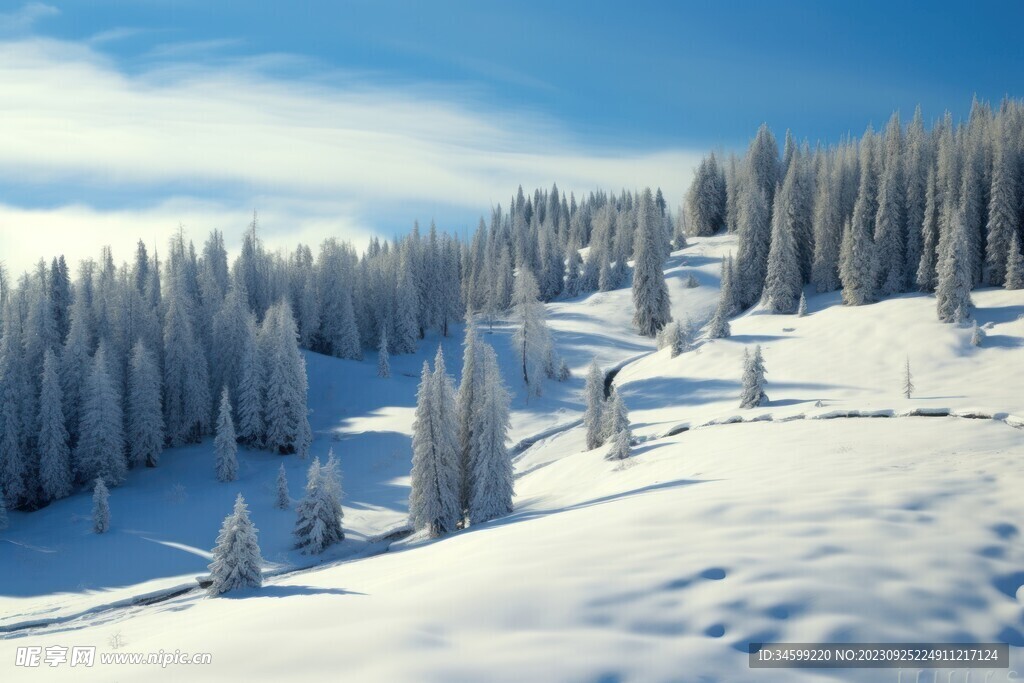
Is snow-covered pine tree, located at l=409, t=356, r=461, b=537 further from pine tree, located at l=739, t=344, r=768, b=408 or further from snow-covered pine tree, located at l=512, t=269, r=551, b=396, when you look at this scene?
snow-covered pine tree, located at l=512, t=269, r=551, b=396

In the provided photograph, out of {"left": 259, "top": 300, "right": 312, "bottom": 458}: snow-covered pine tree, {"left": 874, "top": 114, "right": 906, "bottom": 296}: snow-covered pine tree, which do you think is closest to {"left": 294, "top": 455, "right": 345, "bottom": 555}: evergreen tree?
{"left": 259, "top": 300, "right": 312, "bottom": 458}: snow-covered pine tree

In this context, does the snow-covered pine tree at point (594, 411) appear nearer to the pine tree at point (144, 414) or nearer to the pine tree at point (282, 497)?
the pine tree at point (282, 497)

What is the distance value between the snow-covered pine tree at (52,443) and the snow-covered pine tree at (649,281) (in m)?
56.3

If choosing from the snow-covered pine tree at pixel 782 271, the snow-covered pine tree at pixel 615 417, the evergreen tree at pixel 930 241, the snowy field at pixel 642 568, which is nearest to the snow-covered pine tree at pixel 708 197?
the snow-covered pine tree at pixel 782 271

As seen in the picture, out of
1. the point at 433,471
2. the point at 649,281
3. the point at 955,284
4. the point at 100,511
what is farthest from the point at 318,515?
the point at 649,281

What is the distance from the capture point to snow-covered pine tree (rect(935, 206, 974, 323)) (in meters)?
49.7

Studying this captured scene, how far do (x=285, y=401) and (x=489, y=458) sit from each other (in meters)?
28.3

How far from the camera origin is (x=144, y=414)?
162 ft

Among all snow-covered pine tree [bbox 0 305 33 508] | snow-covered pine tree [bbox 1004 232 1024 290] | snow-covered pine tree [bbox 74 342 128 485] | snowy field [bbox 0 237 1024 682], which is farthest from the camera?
snow-covered pine tree [bbox 1004 232 1024 290]

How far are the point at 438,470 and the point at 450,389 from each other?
3849mm

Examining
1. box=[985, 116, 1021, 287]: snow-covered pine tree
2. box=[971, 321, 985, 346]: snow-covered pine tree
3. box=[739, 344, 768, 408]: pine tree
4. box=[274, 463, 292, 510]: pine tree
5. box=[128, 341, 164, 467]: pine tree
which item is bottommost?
box=[274, 463, 292, 510]: pine tree

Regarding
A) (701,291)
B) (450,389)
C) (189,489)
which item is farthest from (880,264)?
(189,489)

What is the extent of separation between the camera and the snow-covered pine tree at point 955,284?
4966 cm

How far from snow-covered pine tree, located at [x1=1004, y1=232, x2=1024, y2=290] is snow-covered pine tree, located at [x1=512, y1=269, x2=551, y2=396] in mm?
38409
